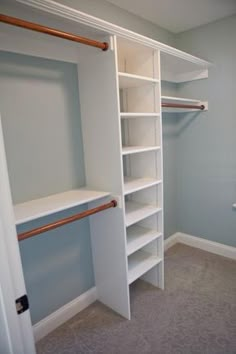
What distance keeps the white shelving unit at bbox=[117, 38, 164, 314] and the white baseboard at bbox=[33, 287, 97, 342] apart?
0.45m

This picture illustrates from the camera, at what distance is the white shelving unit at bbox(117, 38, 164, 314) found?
5.99 ft

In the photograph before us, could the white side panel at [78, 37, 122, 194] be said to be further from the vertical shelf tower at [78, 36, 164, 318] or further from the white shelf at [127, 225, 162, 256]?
the white shelf at [127, 225, 162, 256]

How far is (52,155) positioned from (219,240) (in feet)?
6.95

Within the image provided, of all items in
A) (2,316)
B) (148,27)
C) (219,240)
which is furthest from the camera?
(219,240)

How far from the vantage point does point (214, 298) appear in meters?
2.01

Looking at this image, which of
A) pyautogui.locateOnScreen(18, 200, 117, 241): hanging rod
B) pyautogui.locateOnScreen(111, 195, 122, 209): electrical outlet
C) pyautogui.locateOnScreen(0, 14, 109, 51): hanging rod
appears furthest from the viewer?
pyautogui.locateOnScreen(111, 195, 122, 209): electrical outlet

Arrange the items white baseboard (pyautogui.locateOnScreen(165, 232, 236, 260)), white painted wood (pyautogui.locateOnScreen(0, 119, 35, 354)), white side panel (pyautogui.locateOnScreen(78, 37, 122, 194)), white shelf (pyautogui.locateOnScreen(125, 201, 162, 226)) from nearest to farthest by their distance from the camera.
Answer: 1. white painted wood (pyautogui.locateOnScreen(0, 119, 35, 354))
2. white side panel (pyautogui.locateOnScreen(78, 37, 122, 194))
3. white shelf (pyautogui.locateOnScreen(125, 201, 162, 226))
4. white baseboard (pyautogui.locateOnScreen(165, 232, 236, 260))

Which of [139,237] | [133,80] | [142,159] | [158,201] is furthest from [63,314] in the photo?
[133,80]

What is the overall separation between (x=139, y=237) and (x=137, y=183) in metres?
0.48

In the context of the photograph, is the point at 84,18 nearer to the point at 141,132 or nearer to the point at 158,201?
the point at 141,132

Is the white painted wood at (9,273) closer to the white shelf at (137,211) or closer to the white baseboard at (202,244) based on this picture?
the white shelf at (137,211)

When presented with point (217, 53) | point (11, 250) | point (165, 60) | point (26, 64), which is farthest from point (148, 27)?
point (11, 250)

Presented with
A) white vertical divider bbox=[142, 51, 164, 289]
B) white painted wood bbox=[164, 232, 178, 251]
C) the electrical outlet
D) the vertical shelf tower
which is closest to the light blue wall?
the vertical shelf tower

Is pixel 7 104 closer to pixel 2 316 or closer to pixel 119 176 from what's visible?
pixel 119 176
